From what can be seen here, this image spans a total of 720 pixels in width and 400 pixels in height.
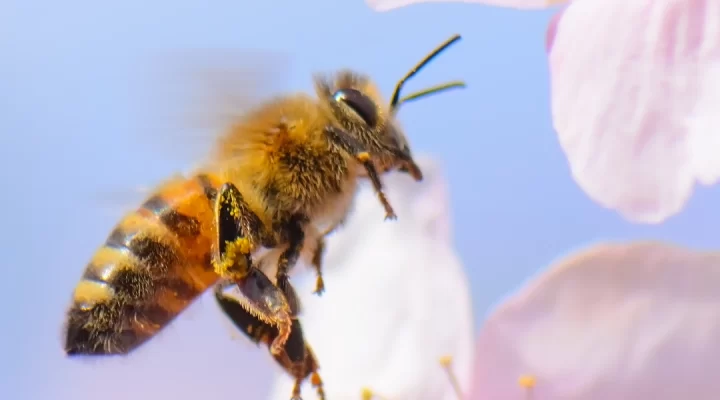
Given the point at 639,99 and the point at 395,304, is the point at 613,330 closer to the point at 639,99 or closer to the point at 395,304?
the point at 639,99

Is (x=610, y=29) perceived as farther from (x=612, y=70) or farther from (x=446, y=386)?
(x=446, y=386)

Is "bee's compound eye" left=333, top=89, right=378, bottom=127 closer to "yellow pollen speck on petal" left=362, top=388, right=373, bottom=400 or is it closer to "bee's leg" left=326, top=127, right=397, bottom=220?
"bee's leg" left=326, top=127, right=397, bottom=220

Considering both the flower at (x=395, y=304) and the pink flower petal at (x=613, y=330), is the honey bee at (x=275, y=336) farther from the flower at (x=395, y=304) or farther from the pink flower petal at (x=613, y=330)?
the pink flower petal at (x=613, y=330)

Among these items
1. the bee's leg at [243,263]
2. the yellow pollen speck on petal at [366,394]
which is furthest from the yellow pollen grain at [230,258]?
the yellow pollen speck on petal at [366,394]

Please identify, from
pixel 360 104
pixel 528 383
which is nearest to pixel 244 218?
pixel 360 104

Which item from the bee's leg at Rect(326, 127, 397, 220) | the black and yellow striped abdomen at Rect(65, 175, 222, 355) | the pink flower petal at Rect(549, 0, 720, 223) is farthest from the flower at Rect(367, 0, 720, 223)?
the black and yellow striped abdomen at Rect(65, 175, 222, 355)

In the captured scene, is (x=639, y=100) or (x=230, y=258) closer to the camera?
(x=639, y=100)
